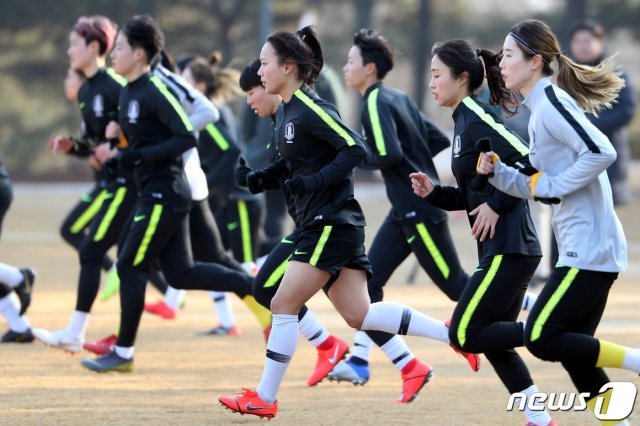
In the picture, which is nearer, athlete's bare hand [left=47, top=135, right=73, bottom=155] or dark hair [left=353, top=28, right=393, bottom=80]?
dark hair [left=353, top=28, right=393, bottom=80]

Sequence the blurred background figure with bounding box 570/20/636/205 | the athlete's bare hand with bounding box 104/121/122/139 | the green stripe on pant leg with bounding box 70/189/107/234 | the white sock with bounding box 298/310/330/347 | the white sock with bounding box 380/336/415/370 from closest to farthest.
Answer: the white sock with bounding box 380/336/415/370 → the white sock with bounding box 298/310/330/347 → the athlete's bare hand with bounding box 104/121/122/139 → the green stripe on pant leg with bounding box 70/189/107/234 → the blurred background figure with bounding box 570/20/636/205

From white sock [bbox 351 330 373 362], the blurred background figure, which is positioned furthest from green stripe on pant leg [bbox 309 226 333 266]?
the blurred background figure

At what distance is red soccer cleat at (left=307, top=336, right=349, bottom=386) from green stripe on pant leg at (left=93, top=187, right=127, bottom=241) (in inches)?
69.2

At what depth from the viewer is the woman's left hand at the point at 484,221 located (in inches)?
219

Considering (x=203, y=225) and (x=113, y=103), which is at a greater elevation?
(x=113, y=103)

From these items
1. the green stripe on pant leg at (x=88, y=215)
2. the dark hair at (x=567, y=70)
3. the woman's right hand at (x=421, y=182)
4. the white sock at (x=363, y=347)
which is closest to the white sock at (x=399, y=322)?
the woman's right hand at (x=421, y=182)

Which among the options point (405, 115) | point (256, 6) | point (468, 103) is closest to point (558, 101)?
point (468, 103)

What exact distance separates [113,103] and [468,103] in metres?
3.22

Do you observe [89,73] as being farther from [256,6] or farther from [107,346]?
[256,6]

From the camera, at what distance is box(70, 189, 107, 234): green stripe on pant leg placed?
870cm

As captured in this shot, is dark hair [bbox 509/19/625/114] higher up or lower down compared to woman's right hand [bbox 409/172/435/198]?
higher up

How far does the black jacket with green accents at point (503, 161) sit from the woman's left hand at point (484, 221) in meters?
0.02

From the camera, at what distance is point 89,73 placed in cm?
→ 837

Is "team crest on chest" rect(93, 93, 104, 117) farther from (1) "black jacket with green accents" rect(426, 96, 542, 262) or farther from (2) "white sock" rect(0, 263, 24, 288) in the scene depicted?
(1) "black jacket with green accents" rect(426, 96, 542, 262)
